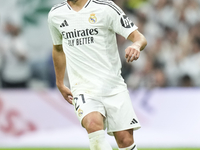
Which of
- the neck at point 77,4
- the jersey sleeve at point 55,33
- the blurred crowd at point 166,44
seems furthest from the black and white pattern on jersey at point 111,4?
the blurred crowd at point 166,44

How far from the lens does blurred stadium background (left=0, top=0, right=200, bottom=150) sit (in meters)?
8.70

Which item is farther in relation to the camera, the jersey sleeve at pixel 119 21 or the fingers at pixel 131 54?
the jersey sleeve at pixel 119 21

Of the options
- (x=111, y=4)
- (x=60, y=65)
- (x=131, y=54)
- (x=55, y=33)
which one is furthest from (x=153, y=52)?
(x=131, y=54)

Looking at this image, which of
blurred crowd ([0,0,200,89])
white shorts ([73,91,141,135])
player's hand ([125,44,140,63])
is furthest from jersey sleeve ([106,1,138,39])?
blurred crowd ([0,0,200,89])

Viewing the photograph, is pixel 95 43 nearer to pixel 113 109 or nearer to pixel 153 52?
pixel 113 109

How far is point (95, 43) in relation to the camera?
14.1 feet

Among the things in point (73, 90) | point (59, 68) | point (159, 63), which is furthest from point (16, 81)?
point (73, 90)

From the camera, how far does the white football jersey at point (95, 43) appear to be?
4.25 meters

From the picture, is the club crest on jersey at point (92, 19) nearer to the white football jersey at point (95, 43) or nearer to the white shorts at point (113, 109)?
the white football jersey at point (95, 43)

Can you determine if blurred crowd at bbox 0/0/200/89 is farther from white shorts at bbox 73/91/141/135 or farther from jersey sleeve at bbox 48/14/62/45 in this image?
white shorts at bbox 73/91/141/135

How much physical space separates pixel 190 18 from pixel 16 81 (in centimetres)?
437

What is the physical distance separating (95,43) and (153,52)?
5698 millimetres

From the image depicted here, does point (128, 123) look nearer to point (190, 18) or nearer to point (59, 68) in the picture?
point (59, 68)

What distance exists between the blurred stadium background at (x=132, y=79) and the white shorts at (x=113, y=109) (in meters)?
4.33
